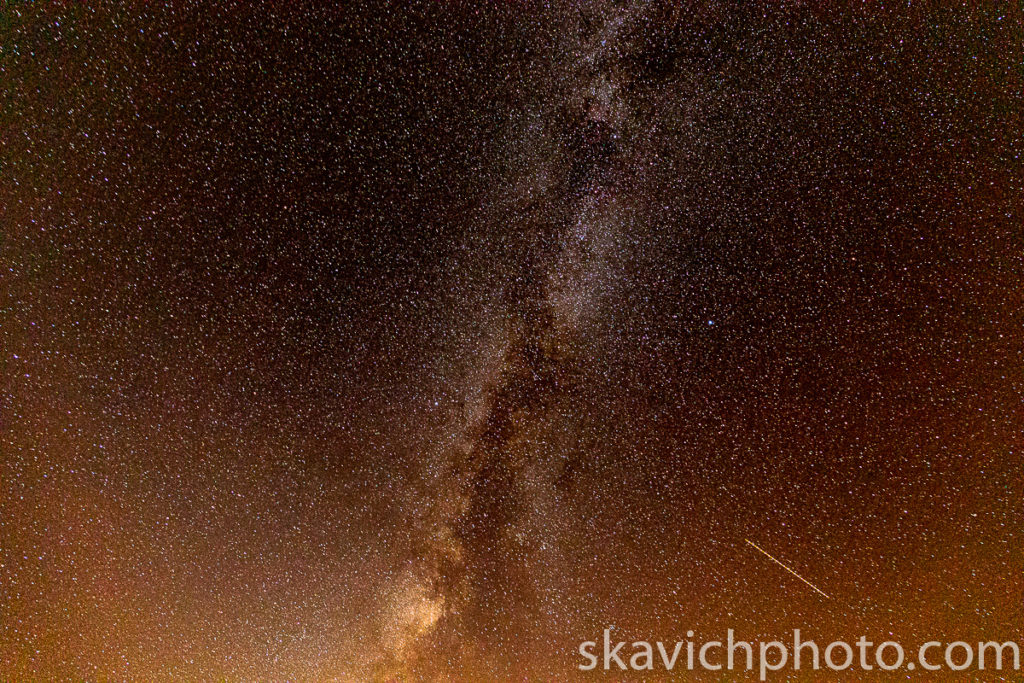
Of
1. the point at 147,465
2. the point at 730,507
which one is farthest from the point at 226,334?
the point at 730,507

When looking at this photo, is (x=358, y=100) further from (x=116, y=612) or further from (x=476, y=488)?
(x=116, y=612)

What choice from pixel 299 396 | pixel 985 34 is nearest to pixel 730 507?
pixel 299 396

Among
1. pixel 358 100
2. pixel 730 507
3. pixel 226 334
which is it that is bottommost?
pixel 730 507

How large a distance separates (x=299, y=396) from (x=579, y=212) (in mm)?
603

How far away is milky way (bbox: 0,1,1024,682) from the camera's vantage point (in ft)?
2.51

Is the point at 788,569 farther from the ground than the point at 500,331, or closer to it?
closer to it

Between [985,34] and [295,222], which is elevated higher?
[985,34]

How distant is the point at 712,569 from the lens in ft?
2.81

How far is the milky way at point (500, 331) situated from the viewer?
2.51 feet

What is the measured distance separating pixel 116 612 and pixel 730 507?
47.3 inches

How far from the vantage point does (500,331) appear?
790 millimetres

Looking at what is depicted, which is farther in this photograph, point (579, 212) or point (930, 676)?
point (930, 676)

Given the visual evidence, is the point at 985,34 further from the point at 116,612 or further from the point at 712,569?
the point at 116,612

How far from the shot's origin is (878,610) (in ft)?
2.81
